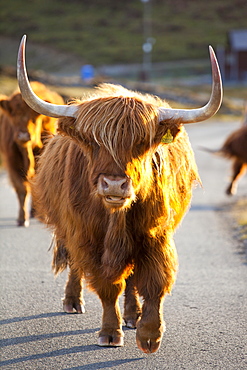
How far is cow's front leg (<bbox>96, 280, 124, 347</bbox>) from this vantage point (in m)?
4.00

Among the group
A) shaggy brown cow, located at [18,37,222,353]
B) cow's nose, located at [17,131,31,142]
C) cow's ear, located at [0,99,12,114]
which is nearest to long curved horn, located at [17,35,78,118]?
shaggy brown cow, located at [18,37,222,353]

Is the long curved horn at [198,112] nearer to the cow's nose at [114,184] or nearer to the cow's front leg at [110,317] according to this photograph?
the cow's nose at [114,184]

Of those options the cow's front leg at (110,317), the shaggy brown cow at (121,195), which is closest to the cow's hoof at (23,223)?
the shaggy brown cow at (121,195)

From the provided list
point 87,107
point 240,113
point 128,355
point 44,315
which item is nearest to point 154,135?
point 87,107

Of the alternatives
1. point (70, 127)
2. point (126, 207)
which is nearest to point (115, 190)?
point (126, 207)

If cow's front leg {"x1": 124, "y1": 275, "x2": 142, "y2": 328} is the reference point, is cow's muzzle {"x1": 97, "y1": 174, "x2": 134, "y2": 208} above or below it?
above

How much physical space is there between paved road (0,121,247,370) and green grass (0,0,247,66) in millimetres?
67501

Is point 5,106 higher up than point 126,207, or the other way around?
point 126,207

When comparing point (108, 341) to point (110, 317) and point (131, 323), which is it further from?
point (131, 323)

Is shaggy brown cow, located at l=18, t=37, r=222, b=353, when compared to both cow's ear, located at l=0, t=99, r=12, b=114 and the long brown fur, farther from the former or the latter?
cow's ear, located at l=0, t=99, r=12, b=114

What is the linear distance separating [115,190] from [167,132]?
0.62 metres

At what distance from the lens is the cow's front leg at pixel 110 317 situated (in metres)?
4.00

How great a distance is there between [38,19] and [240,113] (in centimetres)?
6745

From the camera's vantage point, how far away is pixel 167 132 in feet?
12.8
